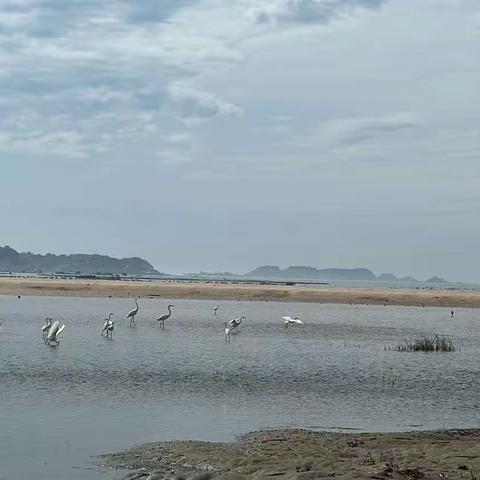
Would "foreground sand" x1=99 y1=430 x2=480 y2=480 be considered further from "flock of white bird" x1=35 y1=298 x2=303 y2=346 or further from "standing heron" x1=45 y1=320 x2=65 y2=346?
"flock of white bird" x1=35 y1=298 x2=303 y2=346

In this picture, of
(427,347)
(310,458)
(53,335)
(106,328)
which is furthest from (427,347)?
(310,458)

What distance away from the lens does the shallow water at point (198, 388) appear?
15.0 metres

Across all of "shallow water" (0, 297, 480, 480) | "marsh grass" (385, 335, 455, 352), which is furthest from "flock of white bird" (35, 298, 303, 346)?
"marsh grass" (385, 335, 455, 352)

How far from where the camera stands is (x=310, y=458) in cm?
1251

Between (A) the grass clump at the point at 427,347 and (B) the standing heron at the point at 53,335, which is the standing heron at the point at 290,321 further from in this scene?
(B) the standing heron at the point at 53,335

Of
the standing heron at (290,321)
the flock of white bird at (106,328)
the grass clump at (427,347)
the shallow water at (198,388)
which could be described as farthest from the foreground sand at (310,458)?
the standing heron at (290,321)

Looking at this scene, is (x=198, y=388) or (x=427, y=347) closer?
(x=198, y=388)

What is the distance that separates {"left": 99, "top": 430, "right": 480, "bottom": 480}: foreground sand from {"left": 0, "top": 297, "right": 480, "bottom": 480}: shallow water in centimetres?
83

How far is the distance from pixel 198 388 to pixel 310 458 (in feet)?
26.9

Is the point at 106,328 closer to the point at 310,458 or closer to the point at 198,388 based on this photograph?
the point at 198,388

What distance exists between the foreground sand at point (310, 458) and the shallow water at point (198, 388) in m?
0.83

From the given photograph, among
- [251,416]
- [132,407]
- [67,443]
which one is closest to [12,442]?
[67,443]

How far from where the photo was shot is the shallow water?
15.0 metres

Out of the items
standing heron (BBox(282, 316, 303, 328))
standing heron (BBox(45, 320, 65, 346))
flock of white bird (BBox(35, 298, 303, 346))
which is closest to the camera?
standing heron (BBox(45, 320, 65, 346))
